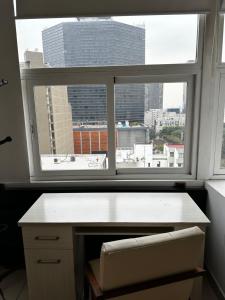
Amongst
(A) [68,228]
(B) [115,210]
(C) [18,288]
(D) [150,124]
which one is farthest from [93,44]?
(C) [18,288]

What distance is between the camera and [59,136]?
2.13 m

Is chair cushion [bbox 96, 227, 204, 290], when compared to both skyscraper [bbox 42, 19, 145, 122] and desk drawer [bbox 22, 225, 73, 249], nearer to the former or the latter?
desk drawer [bbox 22, 225, 73, 249]

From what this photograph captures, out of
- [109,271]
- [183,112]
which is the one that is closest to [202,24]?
[183,112]

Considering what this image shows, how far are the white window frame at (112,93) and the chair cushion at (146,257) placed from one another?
102cm

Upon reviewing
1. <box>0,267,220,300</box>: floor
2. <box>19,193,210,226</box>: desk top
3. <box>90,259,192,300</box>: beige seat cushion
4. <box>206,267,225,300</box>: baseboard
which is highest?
<box>19,193,210,226</box>: desk top

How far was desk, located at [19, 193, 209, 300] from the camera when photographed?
1.47 meters

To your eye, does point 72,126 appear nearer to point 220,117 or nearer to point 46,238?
point 46,238

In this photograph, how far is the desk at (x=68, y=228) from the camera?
1.47 m

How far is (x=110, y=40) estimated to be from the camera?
1.95 meters

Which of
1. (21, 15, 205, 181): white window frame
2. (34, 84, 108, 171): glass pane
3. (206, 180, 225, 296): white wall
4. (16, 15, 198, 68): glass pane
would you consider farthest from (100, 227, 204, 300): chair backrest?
(16, 15, 198, 68): glass pane

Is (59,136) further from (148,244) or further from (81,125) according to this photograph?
(148,244)

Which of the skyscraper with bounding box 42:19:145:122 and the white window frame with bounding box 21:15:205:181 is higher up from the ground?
the skyscraper with bounding box 42:19:145:122

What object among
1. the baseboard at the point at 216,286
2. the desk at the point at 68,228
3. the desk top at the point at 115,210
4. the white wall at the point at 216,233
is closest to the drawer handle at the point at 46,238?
the desk at the point at 68,228

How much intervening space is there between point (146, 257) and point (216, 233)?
101 centimetres
